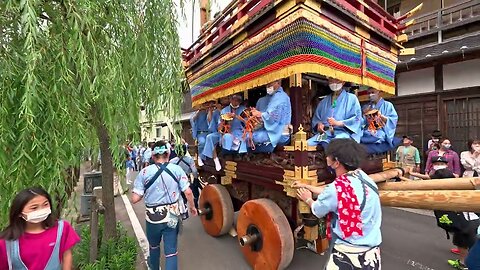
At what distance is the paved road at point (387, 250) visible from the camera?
370cm

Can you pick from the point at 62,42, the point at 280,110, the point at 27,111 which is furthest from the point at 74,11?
the point at 280,110

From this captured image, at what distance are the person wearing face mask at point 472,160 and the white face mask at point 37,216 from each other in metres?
6.71

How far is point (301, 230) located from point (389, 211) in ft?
13.2

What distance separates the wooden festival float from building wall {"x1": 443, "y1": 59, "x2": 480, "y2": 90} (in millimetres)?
3966

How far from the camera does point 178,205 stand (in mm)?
3199

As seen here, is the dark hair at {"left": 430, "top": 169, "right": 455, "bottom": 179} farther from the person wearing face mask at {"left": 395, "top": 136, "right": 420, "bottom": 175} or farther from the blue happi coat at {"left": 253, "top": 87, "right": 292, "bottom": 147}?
the person wearing face mask at {"left": 395, "top": 136, "right": 420, "bottom": 175}

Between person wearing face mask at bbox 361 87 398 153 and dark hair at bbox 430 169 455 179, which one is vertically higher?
person wearing face mask at bbox 361 87 398 153

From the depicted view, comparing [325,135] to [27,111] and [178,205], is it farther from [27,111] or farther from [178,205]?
[27,111]

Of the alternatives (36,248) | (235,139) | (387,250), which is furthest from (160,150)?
(387,250)

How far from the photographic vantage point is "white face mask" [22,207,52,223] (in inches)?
68.2

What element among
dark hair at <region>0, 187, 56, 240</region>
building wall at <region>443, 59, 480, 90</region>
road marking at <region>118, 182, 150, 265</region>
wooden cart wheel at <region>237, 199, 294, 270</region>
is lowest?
road marking at <region>118, 182, 150, 265</region>

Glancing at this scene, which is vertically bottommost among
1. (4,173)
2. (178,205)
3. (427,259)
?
(427,259)

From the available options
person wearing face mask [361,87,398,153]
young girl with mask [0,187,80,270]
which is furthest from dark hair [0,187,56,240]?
person wearing face mask [361,87,398,153]

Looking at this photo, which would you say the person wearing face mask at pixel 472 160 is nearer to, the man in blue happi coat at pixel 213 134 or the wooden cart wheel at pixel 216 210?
the wooden cart wheel at pixel 216 210
